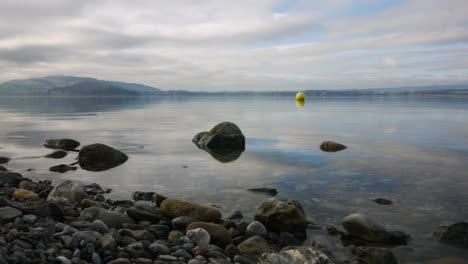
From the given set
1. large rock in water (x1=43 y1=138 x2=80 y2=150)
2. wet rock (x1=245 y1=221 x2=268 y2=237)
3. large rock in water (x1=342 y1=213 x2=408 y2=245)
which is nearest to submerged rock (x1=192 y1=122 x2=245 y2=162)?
large rock in water (x1=43 y1=138 x2=80 y2=150)

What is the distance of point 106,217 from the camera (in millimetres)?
9891

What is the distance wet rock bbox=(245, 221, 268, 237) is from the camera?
10148 millimetres

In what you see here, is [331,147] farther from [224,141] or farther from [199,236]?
[199,236]

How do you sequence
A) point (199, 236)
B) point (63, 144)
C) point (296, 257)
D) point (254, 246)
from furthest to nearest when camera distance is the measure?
1. point (63, 144)
2. point (254, 246)
3. point (199, 236)
4. point (296, 257)

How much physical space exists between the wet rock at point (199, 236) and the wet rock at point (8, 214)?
12.8 feet

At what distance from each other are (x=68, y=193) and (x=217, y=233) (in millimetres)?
6075

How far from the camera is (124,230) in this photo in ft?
29.2

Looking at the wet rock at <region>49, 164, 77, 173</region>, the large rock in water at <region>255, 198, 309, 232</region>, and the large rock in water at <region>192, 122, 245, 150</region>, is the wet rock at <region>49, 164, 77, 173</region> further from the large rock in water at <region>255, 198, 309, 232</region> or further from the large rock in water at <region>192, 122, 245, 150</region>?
the large rock in water at <region>255, 198, 309, 232</region>

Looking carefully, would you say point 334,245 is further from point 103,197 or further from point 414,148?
point 414,148

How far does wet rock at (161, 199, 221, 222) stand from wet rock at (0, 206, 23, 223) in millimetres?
3774

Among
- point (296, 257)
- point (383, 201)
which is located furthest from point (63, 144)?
point (296, 257)

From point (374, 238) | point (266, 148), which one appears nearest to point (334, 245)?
point (374, 238)

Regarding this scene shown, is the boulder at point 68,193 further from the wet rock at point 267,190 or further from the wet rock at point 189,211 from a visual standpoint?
the wet rock at point 267,190

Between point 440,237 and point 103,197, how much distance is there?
418 inches
